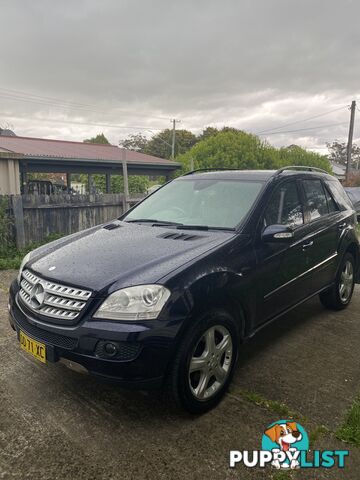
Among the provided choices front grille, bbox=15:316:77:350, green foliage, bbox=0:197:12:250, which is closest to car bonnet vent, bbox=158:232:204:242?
front grille, bbox=15:316:77:350

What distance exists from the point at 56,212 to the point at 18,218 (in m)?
0.91

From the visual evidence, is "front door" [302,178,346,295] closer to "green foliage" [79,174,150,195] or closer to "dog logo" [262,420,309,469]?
"dog logo" [262,420,309,469]

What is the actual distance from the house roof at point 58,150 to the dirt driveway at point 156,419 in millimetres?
9911

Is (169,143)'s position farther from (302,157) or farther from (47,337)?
(47,337)

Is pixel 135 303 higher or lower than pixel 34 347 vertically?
higher

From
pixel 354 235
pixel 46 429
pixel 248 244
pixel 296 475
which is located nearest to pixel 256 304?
pixel 248 244

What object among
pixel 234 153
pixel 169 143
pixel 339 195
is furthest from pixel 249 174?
pixel 169 143

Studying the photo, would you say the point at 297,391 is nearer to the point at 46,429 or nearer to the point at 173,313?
the point at 173,313

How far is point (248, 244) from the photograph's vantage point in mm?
2867

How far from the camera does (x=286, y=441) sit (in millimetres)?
2291

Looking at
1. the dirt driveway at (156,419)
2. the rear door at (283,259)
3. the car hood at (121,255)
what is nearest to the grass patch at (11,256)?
the dirt driveway at (156,419)

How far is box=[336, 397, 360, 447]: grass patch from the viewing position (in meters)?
2.30

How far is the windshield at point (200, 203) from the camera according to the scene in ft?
10.4

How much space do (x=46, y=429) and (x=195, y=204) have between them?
212 cm
